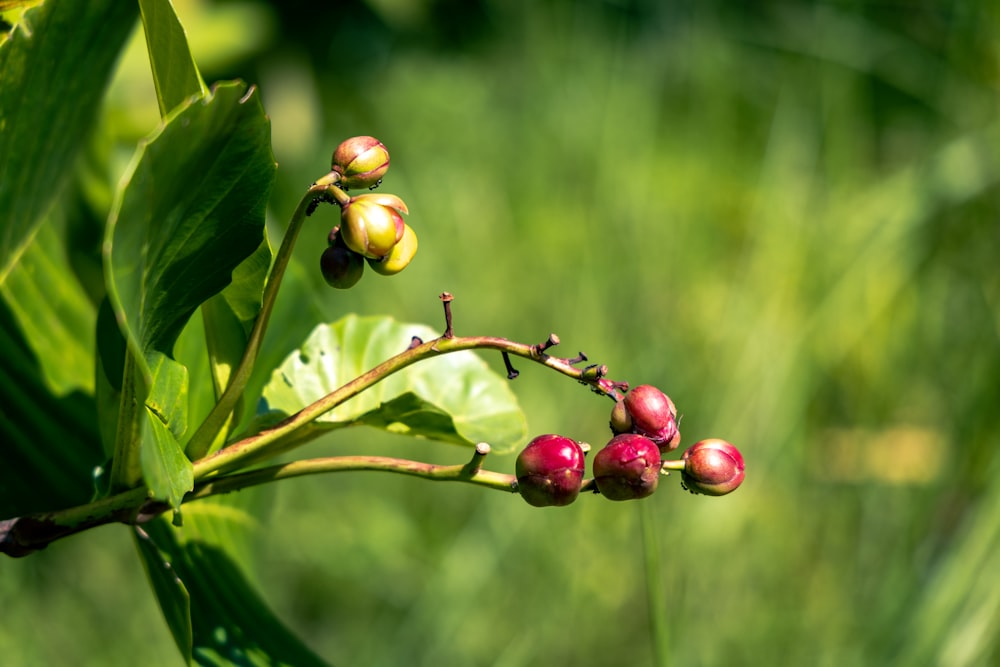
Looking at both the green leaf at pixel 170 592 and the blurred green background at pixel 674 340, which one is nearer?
the green leaf at pixel 170 592

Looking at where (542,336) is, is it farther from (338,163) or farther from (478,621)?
(338,163)

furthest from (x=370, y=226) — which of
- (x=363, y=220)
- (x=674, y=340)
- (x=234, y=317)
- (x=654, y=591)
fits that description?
(x=674, y=340)

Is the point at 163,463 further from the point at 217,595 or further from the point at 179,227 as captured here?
the point at 217,595

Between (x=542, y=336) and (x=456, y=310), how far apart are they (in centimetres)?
22

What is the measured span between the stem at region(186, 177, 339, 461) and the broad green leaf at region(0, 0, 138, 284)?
157 mm

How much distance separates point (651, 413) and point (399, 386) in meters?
0.23

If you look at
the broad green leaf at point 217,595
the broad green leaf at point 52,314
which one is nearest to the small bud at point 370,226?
the broad green leaf at point 217,595

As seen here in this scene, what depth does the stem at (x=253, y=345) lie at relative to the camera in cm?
47

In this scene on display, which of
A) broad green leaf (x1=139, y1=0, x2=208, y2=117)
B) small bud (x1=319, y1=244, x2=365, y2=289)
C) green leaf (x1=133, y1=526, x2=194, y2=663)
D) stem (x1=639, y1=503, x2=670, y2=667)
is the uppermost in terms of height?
stem (x1=639, y1=503, x2=670, y2=667)

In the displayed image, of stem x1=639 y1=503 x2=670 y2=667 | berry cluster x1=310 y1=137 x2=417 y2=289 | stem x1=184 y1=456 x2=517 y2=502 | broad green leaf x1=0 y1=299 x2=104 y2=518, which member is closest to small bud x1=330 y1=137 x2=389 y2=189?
berry cluster x1=310 y1=137 x2=417 y2=289

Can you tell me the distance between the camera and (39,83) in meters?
0.55

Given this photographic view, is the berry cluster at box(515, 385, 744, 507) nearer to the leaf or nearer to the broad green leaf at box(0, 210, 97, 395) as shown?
the leaf

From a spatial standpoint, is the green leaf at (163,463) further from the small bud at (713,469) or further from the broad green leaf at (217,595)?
the small bud at (713,469)

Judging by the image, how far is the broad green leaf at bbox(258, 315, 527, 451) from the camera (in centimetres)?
61
